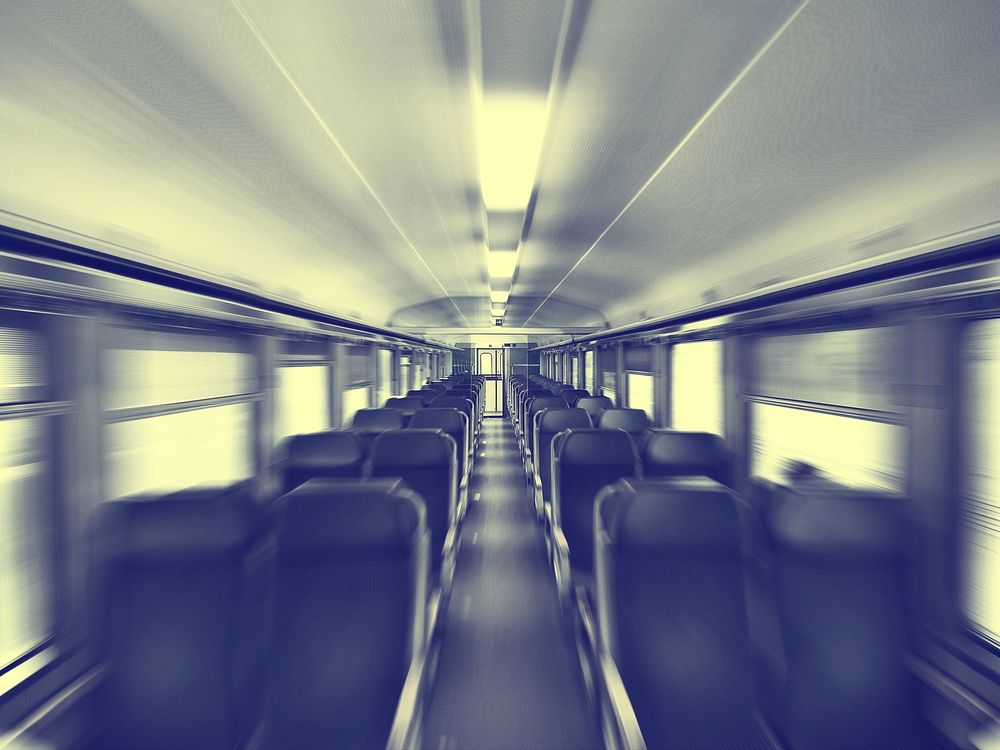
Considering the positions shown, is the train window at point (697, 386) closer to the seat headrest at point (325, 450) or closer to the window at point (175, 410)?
the seat headrest at point (325, 450)

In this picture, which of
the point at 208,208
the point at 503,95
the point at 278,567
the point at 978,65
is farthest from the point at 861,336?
the point at 208,208

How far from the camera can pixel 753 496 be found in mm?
3793

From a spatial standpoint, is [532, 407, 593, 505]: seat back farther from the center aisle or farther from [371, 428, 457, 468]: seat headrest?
[371, 428, 457, 468]: seat headrest

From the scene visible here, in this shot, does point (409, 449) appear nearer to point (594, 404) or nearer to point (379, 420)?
point (379, 420)

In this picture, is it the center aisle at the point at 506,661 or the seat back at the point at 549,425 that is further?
the seat back at the point at 549,425

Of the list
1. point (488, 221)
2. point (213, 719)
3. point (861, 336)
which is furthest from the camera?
point (488, 221)

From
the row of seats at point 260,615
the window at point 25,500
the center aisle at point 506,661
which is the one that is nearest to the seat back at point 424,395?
Answer: the center aisle at point 506,661

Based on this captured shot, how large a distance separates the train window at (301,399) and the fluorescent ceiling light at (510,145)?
107 inches

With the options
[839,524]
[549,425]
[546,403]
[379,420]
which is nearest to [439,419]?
[379,420]

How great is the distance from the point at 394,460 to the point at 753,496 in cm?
258

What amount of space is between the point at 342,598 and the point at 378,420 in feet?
11.9

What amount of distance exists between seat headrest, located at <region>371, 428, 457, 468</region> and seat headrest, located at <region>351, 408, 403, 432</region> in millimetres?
1867

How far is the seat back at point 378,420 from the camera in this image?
5.68 m

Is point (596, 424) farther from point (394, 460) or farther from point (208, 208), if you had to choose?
point (208, 208)
